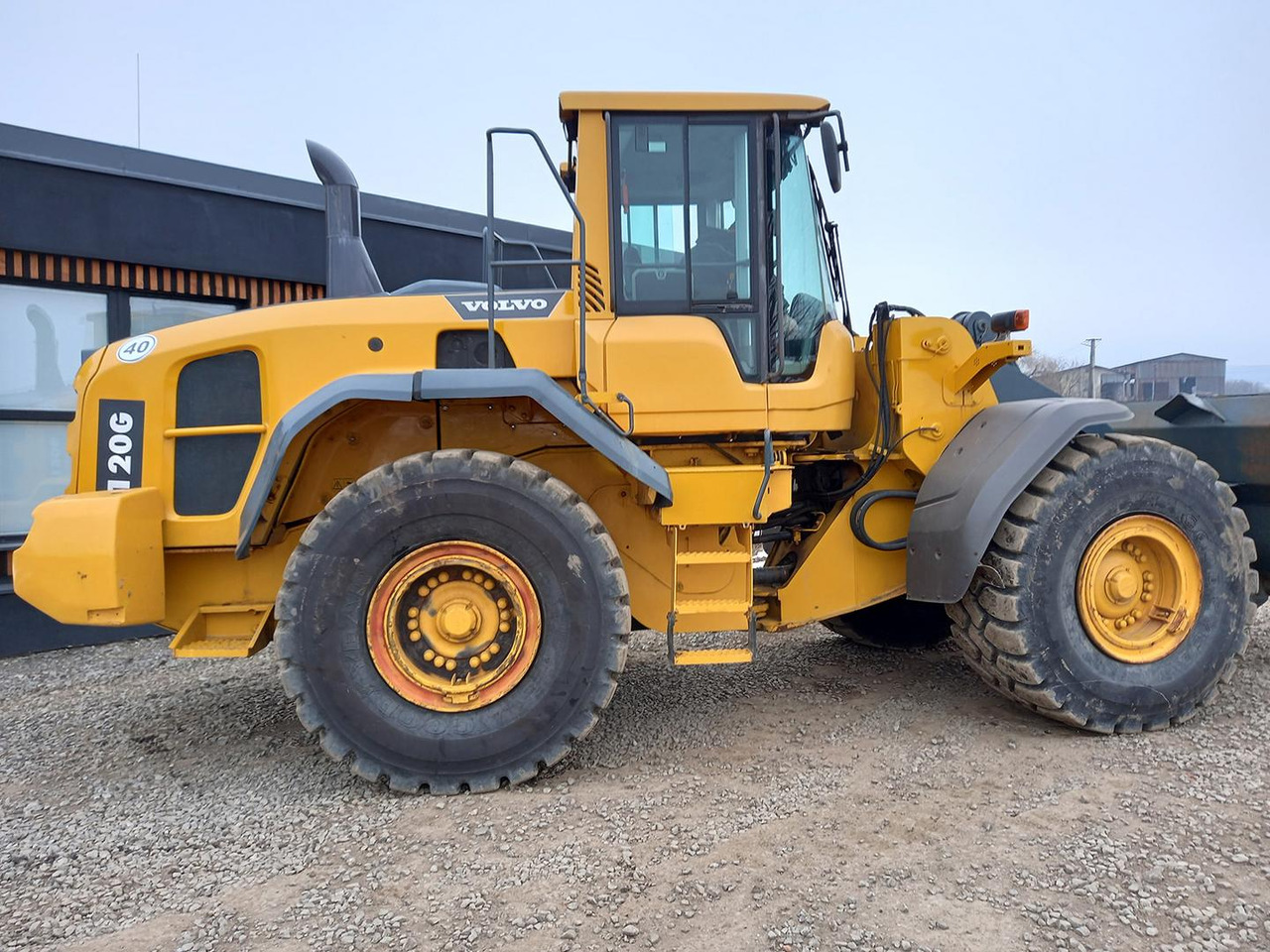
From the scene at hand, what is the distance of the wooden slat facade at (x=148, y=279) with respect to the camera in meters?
6.46

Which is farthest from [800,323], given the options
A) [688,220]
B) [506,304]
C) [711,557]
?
[506,304]

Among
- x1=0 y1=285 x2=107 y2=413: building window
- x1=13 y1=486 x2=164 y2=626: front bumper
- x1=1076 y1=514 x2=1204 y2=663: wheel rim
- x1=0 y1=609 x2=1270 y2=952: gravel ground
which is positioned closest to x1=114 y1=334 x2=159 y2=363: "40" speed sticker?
x1=13 y1=486 x2=164 y2=626: front bumper

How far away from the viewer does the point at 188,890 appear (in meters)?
2.81

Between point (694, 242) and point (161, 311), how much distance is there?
5.34 m

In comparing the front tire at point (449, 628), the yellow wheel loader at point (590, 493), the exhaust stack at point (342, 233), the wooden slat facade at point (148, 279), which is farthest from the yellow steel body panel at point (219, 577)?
the wooden slat facade at point (148, 279)

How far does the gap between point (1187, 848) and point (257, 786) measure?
3470mm

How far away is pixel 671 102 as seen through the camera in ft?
12.6

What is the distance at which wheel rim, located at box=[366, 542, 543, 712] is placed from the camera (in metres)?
3.50

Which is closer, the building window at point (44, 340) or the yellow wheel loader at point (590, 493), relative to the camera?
the yellow wheel loader at point (590, 493)

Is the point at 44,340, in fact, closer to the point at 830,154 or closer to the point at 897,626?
→ the point at 830,154

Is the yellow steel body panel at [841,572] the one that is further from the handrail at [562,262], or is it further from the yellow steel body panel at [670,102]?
the yellow steel body panel at [670,102]

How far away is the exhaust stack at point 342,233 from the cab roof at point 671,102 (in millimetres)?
1618

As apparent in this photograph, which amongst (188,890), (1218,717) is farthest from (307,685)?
(1218,717)

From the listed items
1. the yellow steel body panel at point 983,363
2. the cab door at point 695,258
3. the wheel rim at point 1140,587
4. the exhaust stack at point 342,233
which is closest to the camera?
the cab door at point 695,258
